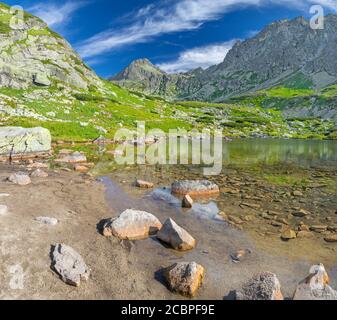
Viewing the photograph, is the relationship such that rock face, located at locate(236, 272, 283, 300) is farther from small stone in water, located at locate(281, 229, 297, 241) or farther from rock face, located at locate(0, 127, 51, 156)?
rock face, located at locate(0, 127, 51, 156)

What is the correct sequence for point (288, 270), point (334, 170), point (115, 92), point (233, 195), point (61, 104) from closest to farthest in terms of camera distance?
point (288, 270) → point (233, 195) → point (334, 170) → point (61, 104) → point (115, 92)

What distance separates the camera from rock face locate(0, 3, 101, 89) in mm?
94938

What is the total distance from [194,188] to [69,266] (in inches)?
479

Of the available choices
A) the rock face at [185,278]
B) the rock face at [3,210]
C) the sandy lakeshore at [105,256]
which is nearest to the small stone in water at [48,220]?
the sandy lakeshore at [105,256]

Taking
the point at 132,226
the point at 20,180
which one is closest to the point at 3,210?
the point at 132,226

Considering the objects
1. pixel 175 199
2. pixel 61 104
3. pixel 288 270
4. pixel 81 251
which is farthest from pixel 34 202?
pixel 61 104

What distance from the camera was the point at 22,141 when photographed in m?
35.9

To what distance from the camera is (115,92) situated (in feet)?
493

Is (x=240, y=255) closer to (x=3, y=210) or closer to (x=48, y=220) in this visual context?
(x=48, y=220)

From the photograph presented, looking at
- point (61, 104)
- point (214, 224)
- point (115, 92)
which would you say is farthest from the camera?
point (115, 92)

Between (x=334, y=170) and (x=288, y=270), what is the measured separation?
27135mm

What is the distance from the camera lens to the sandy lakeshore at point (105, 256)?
353 inches
